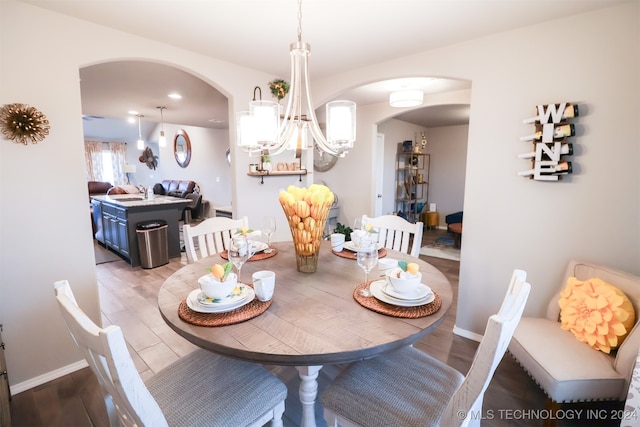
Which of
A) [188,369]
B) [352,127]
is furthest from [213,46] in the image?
[188,369]

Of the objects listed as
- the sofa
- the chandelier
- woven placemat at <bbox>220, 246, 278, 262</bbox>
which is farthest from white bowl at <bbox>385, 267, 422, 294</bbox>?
the sofa

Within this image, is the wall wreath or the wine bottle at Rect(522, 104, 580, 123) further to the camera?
the wine bottle at Rect(522, 104, 580, 123)

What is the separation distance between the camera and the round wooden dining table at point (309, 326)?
3.16 ft

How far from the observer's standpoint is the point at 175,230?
15.4 feet

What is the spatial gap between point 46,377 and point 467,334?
317 cm

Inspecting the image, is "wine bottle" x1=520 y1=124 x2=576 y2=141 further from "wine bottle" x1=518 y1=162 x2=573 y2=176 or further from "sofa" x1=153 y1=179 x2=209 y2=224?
"sofa" x1=153 y1=179 x2=209 y2=224

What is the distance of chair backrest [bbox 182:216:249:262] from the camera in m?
2.06

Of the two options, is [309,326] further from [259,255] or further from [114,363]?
[259,255]

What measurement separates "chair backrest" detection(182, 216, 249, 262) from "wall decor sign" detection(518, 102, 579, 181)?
221 cm

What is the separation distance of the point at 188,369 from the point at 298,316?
1.82ft

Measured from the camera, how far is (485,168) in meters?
2.36

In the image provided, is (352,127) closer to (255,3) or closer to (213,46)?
(255,3)

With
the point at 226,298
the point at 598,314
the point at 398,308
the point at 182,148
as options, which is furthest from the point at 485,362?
the point at 182,148

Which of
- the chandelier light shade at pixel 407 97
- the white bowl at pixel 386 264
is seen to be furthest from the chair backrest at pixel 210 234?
the chandelier light shade at pixel 407 97
